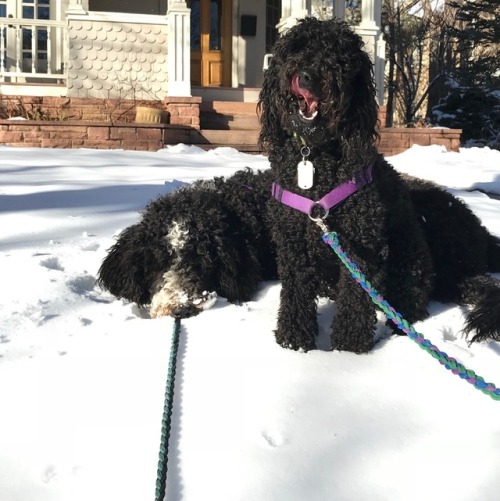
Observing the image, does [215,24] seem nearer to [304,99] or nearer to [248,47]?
[248,47]

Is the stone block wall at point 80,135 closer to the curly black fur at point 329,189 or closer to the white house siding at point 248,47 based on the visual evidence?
the white house siding at point 248,47

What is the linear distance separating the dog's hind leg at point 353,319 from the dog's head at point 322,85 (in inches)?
24.7

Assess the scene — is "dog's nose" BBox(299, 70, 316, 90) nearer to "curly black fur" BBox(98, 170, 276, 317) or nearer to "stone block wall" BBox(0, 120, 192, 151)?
"curly black fur" BBox(98, 170, 276, 317)

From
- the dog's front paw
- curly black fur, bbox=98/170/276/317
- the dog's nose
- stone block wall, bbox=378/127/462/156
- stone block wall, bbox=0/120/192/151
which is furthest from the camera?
stone block wall, bbox=378/127/462/156

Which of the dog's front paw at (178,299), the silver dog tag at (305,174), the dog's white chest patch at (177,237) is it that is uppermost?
the silver dog tag at (305,174)

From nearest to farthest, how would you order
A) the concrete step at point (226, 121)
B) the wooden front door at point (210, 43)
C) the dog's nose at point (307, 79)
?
the dog's nose at point (307, 79) < the concrete step at point (226, 121) < the wooden front door at point (210, 43)

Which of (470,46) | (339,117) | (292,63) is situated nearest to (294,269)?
(339,117)

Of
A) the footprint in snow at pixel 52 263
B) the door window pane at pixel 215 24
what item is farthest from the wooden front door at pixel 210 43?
the footprint in snow at pixel 52 263

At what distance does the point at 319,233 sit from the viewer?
2.62m

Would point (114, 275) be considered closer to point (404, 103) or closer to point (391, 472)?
point (391, 472)

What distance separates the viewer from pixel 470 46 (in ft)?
66.9

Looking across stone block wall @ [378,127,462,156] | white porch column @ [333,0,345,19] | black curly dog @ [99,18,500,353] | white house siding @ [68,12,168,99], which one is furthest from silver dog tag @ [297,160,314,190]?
white porch column @ [333,0,345,19]

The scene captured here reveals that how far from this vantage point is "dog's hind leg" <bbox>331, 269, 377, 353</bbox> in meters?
2.68

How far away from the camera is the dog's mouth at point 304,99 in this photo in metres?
2.45
